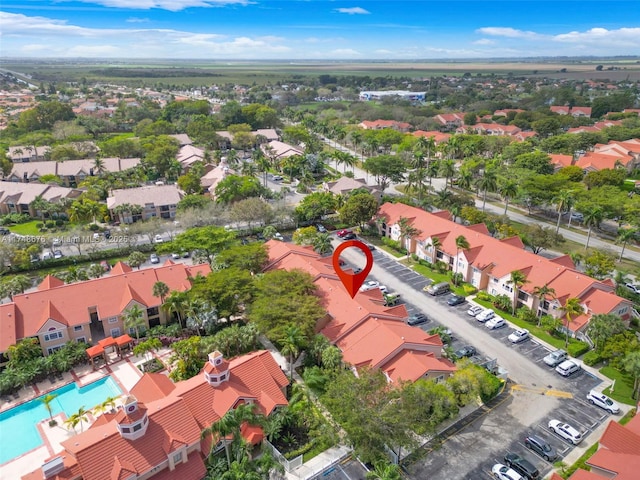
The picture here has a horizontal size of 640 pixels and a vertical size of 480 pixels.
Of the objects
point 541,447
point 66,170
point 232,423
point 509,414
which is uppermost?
point 66,170

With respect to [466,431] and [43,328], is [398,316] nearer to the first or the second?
[466,431]

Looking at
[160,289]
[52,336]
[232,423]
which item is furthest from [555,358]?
[52,336]

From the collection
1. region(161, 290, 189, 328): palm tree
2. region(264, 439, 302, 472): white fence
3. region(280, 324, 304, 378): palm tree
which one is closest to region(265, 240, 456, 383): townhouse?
region(280, 324, 304, 378): palm tree

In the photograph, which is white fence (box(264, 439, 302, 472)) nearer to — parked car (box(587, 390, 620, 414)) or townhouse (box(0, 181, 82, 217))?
parked car (box(587, 390, 620, 414))

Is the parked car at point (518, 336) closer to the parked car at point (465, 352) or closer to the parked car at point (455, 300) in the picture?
the parked car at point (465, 352)

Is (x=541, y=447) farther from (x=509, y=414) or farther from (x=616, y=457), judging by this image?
(x=616, y=457)

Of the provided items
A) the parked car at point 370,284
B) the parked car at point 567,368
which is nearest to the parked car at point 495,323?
the parked car at point 567,368

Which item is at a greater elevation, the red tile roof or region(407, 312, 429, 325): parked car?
the red tile roof
